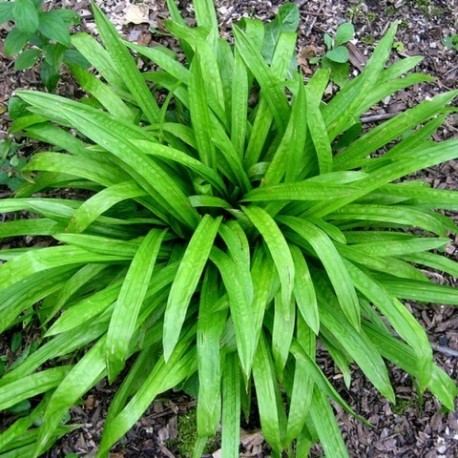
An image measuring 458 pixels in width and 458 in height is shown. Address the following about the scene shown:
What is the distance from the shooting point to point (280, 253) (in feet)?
6.14

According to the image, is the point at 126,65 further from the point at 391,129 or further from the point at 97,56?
the point at 391,129

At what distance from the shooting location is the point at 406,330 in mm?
1975

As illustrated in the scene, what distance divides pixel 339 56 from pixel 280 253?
1.28m

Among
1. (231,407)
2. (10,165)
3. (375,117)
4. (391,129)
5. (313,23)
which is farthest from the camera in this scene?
(313,23)

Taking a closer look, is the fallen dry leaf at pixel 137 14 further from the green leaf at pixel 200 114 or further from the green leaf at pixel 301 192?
the green leaf at pixel 301 192

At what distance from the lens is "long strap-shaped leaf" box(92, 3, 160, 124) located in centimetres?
212

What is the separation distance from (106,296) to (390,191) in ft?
3.63

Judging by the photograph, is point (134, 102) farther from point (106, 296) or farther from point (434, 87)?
point (434, 87)

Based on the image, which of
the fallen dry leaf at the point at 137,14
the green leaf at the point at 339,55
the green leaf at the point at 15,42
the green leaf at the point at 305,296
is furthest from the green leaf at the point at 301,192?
the fallen dry leaf at the point at 137,14

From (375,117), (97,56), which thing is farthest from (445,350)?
(97,56)

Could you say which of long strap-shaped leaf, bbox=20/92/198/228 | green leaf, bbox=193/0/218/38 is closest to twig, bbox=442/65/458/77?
green leaf, bbox=193/0/218/38

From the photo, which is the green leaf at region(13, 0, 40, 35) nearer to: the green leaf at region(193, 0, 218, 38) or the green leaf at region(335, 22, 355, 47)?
the green leaf at region(193, 0, 218, 38)

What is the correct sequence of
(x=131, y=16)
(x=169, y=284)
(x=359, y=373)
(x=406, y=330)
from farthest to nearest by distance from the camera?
(x=131, y=16)
(x=359, y=373)
(x=169, y=284)
(x=406, y=330)

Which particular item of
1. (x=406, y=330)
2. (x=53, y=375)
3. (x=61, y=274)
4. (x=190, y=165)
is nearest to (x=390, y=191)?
(x=406, y=330)
